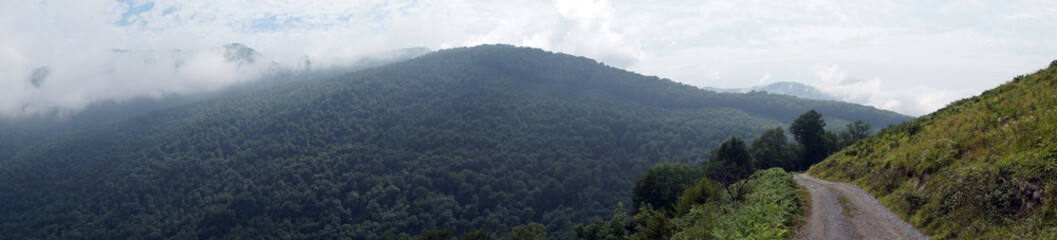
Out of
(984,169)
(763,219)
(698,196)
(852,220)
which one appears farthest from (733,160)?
(984,169)

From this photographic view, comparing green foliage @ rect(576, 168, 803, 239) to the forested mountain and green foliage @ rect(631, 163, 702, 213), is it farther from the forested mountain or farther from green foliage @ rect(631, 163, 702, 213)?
the forested mountain

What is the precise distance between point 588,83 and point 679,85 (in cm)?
3368

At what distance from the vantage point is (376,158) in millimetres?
136375

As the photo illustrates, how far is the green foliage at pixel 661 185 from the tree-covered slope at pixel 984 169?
1057 inches

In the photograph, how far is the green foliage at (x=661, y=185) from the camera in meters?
50.9

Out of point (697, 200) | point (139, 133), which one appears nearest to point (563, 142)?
point (697, 200)

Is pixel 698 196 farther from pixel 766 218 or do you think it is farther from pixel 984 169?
pixel 984 169

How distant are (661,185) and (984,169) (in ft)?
126

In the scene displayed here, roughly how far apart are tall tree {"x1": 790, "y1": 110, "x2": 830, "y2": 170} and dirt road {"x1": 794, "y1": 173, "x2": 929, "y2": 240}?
41716 mm

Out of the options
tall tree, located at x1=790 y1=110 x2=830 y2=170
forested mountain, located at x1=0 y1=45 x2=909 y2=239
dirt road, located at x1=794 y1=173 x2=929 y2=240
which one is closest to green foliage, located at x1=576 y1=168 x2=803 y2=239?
dirt road, located at x1=794 y1=173 x2=929 y2=240

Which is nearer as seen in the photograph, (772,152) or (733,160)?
(733,160)

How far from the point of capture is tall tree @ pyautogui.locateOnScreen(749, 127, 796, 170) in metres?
59.0

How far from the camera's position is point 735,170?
53.6 metres

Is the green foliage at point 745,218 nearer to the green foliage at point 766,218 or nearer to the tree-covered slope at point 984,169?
the green foliage at point 766,218
